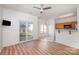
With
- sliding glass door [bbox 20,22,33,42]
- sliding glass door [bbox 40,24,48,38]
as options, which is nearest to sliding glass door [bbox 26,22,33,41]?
sliding glass door [bbox 20,22,33,42]

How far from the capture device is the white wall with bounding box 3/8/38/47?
1.98 m

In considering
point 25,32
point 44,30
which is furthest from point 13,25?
point 44,30

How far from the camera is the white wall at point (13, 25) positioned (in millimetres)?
1982

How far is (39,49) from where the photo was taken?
190 centimetres

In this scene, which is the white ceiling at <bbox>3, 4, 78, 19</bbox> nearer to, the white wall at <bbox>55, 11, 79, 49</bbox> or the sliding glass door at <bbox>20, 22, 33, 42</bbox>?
the white wall at <bbox>55, 11, 79, 49</bbox>

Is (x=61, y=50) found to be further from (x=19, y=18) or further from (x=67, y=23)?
(x=19, y=18)

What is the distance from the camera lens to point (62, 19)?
1939 mm

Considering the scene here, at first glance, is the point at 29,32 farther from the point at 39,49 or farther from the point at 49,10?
the point at 49,10

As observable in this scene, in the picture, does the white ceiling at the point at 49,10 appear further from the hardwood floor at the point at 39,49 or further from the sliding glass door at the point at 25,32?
the hardwood floor at the point at 39,49

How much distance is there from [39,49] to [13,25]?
862mm

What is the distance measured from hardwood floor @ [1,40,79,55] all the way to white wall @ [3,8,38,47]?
6.6 inches

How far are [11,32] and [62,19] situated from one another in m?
1.22
